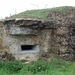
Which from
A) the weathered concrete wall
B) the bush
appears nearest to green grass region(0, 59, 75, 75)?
the bush

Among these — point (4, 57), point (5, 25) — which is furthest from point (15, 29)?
point (4, 57)

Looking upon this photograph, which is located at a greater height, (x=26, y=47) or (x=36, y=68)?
(x=26, y=47)

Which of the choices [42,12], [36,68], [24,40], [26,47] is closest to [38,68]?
[36,68]

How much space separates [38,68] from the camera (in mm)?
8234

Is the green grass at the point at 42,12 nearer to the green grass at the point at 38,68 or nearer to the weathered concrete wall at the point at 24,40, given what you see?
the weathered concrete wall at the point at 24,40

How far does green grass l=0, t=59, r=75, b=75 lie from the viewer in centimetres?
792

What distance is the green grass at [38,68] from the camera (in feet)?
26.0

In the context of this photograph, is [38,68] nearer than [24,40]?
Yes

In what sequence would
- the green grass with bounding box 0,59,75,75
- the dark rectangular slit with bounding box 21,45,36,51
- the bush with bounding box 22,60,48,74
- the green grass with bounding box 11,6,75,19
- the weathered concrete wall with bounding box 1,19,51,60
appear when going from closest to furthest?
the green grass with bounding box 0,59,75,75, the bush with bounding box 22,60,48,74, the weathered concrete wall with bounding box 1,19,51,60, the dark rectangular slit with bounding box 21,45,36,51, the green grass with bounding box 11,6,75,19

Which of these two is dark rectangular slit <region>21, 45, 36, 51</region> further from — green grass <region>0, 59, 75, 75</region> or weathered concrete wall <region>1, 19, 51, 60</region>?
green grass <region>0, 59, 75, 75</region>

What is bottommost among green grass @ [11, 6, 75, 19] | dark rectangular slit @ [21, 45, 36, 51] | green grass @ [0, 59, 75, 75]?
green grass @ [0, 59, 75, 75]

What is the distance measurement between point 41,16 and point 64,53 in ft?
5.85

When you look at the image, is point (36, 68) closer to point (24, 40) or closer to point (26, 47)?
point (24, 40)

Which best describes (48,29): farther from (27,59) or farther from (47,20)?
(27,59)
